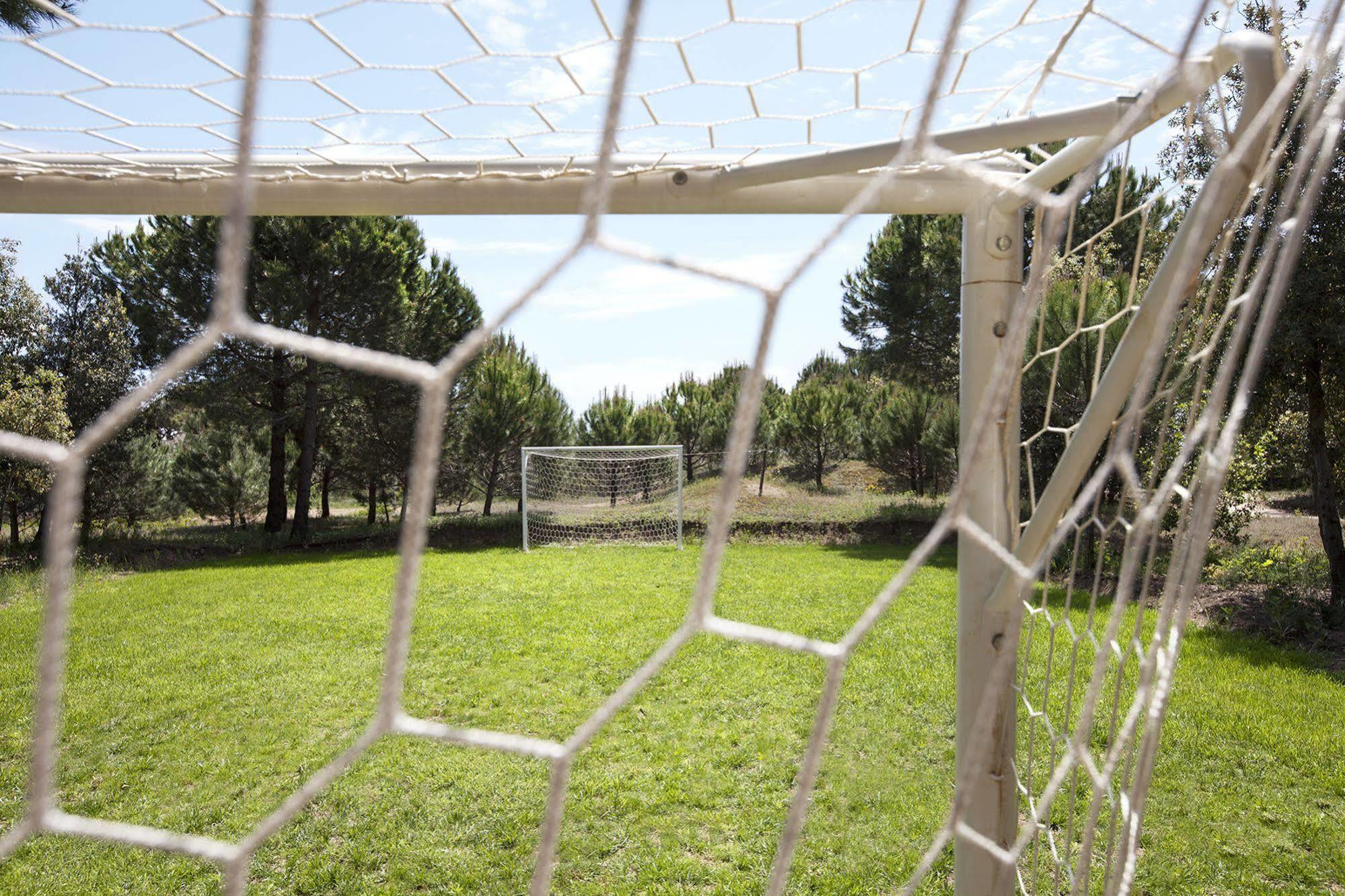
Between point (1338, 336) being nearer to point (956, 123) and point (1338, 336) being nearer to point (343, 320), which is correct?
point (956, 123)

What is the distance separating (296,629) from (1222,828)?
404cm

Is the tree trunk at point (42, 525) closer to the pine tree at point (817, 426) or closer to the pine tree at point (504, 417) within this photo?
the pine tree at point (504, 417)

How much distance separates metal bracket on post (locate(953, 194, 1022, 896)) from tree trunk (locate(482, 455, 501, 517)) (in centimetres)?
869

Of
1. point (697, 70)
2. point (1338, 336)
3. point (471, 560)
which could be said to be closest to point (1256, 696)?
point (1338, 336)

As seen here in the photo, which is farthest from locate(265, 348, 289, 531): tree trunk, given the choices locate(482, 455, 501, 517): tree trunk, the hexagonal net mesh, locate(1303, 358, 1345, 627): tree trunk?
locate(1303, 358, 1345, 627): tree trunk

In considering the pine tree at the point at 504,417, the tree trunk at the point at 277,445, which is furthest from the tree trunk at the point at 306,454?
the pine tree at the point at 504,417

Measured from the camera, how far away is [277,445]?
8383mm

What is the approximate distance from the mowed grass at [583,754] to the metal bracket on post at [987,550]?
1077 millimetres

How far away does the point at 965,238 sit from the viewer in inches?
35.9

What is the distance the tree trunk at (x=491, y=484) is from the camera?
9344 millimetres

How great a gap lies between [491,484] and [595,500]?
6.23 ft

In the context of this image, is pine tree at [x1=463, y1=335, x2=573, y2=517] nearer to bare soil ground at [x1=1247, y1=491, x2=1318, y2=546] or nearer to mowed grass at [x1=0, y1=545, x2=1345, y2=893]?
mowed grass at [x1=0, y1=545, x2=1345, y2=893]

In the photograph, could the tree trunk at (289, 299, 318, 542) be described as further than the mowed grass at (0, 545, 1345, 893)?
Yes

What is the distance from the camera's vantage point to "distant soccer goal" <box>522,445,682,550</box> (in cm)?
787
